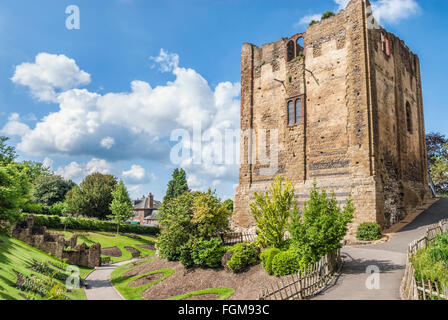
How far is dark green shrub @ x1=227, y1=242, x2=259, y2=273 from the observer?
1888 centimetres

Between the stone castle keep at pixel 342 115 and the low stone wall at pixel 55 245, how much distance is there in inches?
569

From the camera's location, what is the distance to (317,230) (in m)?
15.3

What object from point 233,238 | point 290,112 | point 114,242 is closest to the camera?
point 233,238

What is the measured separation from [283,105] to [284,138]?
10.9 ft

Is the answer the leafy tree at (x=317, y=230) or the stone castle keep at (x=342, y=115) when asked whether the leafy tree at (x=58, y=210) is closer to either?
the stone castle keep at (x=342, y=115)

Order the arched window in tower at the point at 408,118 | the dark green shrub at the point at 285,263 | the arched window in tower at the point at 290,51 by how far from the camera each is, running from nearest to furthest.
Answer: the dark green shrub at the point at 285,263
the arched window in tower at the point at 290,51
the arched window in tower at the point at 408,118

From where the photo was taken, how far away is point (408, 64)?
34156mm

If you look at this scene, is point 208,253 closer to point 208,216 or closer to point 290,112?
point 208,216

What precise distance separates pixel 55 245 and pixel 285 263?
2170cm

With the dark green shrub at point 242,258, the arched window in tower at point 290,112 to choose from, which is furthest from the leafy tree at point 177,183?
the dark green shrub at point 242,258

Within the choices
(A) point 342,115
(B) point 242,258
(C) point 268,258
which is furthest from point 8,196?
(A) point 342,115

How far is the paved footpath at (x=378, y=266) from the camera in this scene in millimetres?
12055

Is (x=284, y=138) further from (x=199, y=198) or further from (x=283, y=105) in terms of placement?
(x=199, y=198)

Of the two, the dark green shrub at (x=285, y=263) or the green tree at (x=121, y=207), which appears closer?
the dark green shrub at (x=285, y=263)
